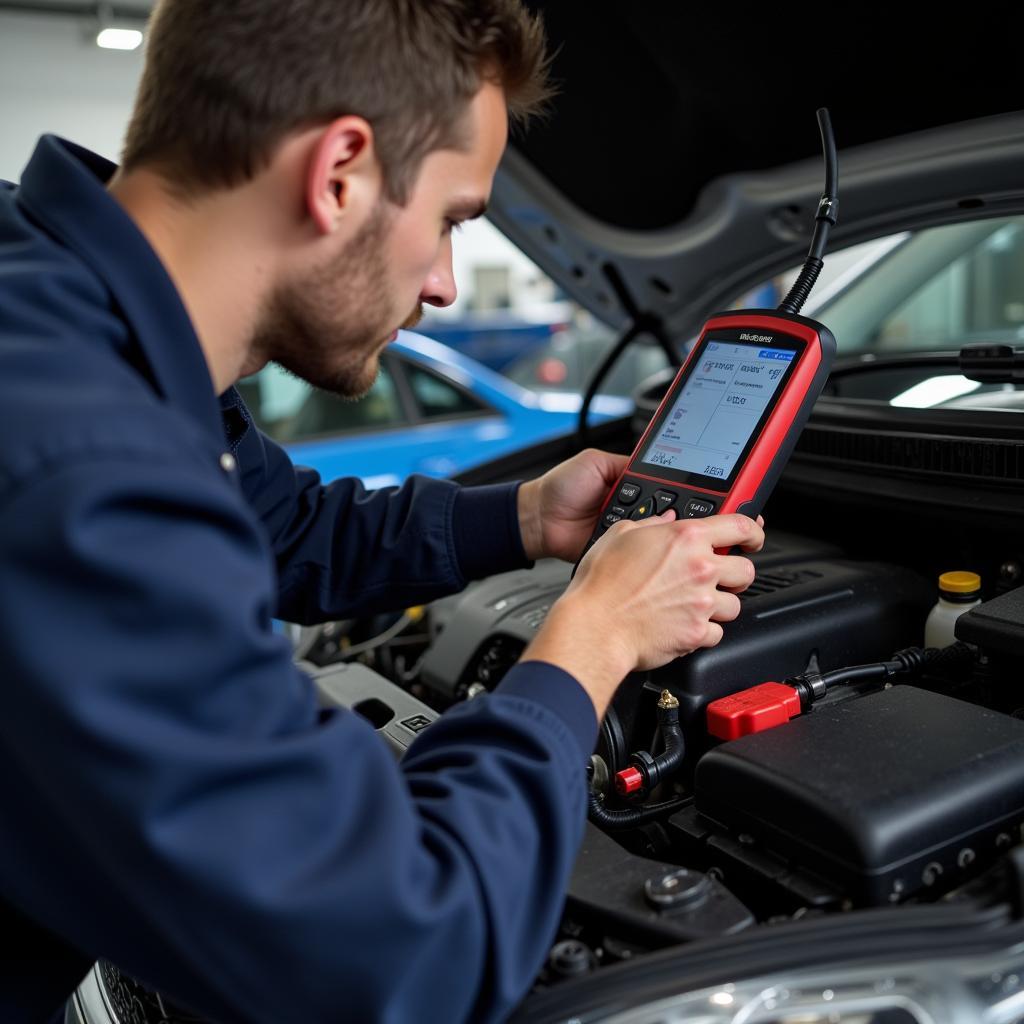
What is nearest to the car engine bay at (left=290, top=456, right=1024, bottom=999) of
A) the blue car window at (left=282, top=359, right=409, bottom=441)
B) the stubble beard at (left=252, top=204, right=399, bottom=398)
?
the stubble beard at (left=252, top=204, right=399, bottom=398)

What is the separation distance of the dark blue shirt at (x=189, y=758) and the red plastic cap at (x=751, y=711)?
27 cm

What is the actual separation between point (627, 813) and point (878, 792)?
245 mm

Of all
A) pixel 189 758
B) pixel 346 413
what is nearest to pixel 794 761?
pixel 189 758

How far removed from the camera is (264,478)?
131cm

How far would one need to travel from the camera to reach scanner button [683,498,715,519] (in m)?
1.10

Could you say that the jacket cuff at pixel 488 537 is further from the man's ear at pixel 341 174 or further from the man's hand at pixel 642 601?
the man's ear at pixel 341 174

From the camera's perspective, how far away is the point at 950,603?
1.19 m

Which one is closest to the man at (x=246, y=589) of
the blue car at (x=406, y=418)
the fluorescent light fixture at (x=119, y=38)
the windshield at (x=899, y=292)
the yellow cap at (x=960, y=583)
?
the yellow cap at (x=960, y=583)

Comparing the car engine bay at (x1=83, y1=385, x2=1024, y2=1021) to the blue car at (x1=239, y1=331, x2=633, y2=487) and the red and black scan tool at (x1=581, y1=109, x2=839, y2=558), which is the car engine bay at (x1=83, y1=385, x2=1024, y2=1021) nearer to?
the red and black scan tool at (x1=581, y1=109, x2=839, y2=558)

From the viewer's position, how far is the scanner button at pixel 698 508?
1102 mm

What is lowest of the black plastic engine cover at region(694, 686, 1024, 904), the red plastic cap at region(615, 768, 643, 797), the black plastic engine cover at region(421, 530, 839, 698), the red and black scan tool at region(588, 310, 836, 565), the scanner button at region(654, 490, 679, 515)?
the black plastic engine cover at region(421, 530, 839, 698)

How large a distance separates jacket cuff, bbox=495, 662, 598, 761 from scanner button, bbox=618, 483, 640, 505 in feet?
1.38

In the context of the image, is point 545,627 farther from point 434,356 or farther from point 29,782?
point 434,356

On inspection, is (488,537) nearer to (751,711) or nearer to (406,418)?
(751,711)
